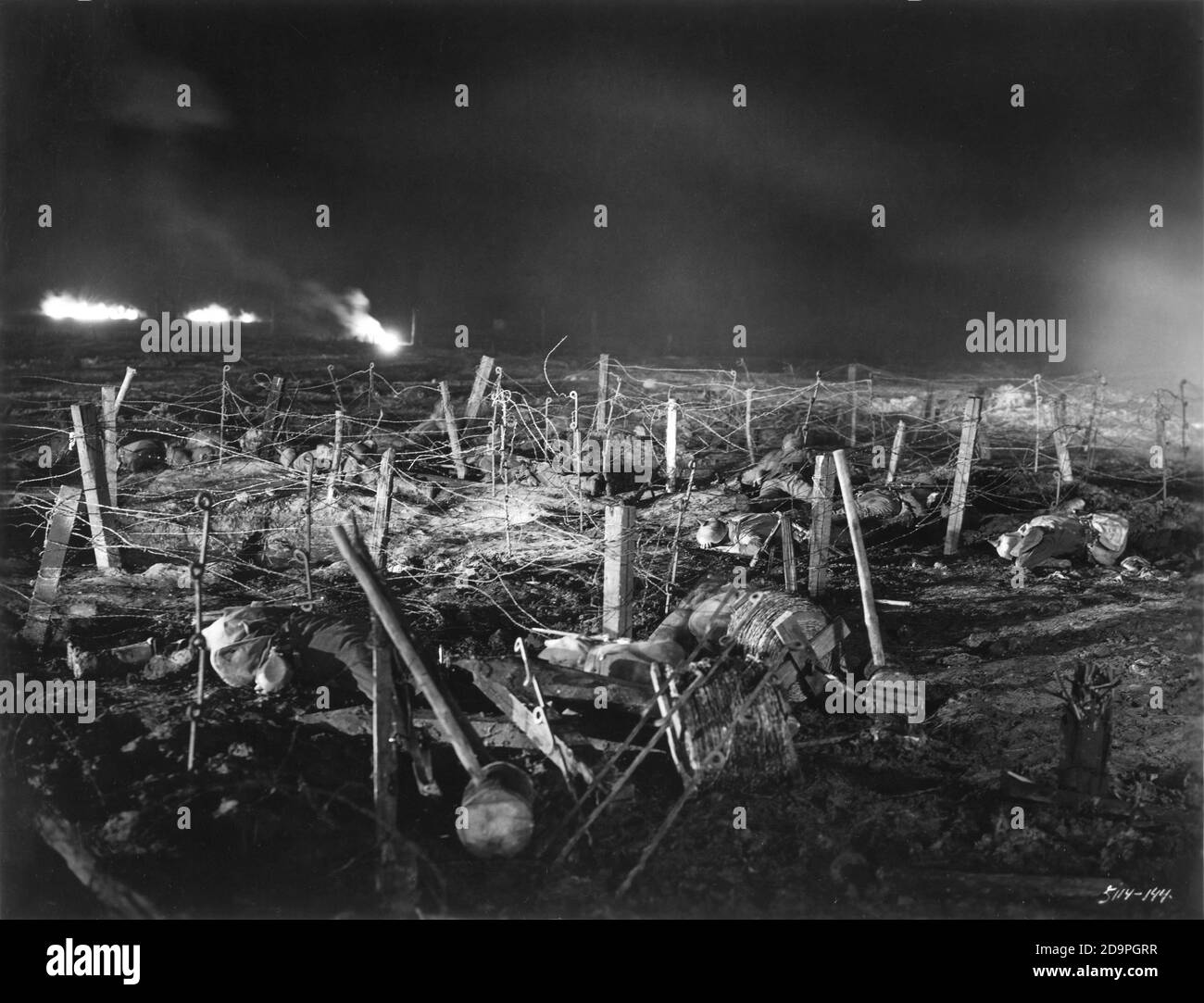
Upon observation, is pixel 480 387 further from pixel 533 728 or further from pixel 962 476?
pixel 962 476

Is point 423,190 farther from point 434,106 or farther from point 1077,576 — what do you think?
point 1077,576

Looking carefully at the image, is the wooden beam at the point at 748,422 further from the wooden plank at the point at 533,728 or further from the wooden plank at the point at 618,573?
the wooden plank at the point at 533,728

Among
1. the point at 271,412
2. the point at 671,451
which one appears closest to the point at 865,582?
the point at 671,451

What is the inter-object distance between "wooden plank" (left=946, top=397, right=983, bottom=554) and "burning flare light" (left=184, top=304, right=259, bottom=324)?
16.9 feet

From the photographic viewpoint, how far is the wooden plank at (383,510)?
5148 mm

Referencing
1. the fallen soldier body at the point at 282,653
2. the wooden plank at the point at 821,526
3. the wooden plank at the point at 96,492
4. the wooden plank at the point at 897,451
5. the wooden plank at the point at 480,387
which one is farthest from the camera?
the wooden plank at the point at 897,451

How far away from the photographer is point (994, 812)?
14.3 ft

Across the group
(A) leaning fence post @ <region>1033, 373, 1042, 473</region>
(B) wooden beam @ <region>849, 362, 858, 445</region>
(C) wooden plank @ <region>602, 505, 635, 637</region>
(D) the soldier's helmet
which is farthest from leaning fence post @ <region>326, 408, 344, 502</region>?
(A) leaning fence post @ <region>1033, 373, 1042, 473</region>

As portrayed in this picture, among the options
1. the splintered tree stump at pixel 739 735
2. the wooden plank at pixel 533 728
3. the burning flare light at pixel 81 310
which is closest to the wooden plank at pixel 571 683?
the wooden plank at pixel 533 728

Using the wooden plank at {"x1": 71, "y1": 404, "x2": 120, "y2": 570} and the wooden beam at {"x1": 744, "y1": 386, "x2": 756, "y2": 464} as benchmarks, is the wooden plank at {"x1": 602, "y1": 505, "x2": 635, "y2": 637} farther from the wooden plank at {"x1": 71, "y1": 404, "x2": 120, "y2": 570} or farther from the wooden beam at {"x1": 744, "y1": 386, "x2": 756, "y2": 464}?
the wooden plank at {"x1": 71, "y1": 404, "x2": 120, "y2": 570}

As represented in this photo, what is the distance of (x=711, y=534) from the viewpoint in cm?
541

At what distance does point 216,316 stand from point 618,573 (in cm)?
346

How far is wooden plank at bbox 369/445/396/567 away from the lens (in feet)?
16.9

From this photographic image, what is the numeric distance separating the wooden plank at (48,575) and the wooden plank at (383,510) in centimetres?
185
